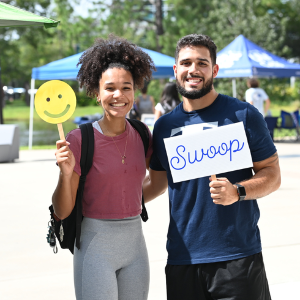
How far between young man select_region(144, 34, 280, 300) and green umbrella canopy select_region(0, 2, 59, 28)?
1.27 m

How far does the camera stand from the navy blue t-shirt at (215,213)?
8.07 feet

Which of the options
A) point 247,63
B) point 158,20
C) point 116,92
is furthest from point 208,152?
point 158,20

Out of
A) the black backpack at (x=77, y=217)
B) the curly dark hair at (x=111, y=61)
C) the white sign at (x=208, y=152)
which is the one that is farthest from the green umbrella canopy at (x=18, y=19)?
the white sign at (x=208, y=152)

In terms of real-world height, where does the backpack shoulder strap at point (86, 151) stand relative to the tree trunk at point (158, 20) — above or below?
below

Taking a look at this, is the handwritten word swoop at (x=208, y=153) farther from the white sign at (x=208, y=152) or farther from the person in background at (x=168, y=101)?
the person in background at (x=168, y=101)

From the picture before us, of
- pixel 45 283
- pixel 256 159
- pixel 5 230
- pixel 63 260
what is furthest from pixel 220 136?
pixel 5 230

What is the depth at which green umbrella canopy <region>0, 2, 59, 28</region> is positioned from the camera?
329 cm

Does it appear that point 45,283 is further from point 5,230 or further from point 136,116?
point 136,116

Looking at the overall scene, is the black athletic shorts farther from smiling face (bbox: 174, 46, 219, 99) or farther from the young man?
smiling face (bbox: 174, 46, 219, 99)

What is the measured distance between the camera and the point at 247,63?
1350cm

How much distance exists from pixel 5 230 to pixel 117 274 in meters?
3.87

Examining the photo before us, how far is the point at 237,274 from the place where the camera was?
244 centimetres

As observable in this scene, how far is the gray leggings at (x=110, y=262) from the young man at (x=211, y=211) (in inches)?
7.6

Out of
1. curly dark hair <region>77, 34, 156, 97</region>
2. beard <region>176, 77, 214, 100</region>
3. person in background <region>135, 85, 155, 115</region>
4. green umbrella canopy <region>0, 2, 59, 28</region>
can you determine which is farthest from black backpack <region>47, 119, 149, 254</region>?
person in background <region>135, 85, 155, 115</region>
